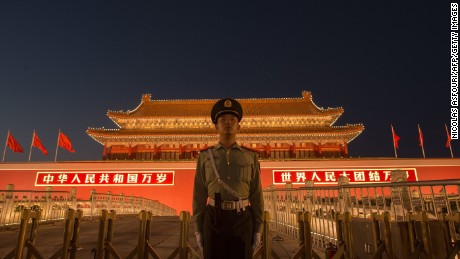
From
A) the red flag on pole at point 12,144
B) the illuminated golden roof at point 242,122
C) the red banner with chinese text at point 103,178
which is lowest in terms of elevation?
the red banner with chinese text at point 103,178

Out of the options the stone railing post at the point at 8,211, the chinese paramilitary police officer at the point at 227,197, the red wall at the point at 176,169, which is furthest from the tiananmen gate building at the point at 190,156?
the chinese paramilitary police officer at the point at 227,197

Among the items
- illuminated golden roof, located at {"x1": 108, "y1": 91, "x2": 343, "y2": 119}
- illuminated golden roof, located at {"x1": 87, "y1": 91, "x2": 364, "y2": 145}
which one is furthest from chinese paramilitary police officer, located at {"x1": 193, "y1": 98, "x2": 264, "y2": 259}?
illuminated golden roof, located at {"x1": 108, "y1": 91, "x2": 343, "y2": 119}

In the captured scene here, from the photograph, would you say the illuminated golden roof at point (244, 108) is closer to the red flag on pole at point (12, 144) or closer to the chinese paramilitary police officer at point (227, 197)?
the red flag on pole at point (12, 144)

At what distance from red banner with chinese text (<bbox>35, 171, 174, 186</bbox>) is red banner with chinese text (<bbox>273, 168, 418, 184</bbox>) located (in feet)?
23.3

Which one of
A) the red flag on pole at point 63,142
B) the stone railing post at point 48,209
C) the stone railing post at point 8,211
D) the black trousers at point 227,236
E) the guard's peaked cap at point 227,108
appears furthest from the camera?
the red flag on pole at point 63,142

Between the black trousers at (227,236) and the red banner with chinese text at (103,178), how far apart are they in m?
15.7

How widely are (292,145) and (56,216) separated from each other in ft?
50.3

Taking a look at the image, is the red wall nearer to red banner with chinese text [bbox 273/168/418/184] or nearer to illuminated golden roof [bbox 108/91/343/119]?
red banner with chinese text [bbox 273/168/418/184]

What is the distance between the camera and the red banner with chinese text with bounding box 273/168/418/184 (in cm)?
1714

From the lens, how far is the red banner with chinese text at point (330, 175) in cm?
1714

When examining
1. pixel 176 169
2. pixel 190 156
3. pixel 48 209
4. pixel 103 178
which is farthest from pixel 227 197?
pixel 190 156

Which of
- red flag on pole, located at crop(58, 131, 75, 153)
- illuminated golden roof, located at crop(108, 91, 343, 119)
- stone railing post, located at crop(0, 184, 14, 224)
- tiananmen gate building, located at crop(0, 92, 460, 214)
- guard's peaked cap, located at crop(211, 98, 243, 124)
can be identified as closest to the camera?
guard's peaked cap, located at crop(211, 98, 243, 124)

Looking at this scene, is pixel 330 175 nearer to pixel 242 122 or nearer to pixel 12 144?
pixel 242 122

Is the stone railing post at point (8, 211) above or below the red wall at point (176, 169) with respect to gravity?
below
